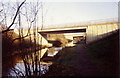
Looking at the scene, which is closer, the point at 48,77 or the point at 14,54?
the point at 48,77

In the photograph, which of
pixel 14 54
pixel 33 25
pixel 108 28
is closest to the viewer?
pixel 33 25

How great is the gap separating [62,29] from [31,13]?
43.5 feet

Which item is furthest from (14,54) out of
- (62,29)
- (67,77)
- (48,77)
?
(62,29)

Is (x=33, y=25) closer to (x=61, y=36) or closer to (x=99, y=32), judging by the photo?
(x=99, y=32)

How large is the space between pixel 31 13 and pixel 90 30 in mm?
11752

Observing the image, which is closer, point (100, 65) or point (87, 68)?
point (87, 68)

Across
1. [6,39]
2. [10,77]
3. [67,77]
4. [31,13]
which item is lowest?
[10,77]

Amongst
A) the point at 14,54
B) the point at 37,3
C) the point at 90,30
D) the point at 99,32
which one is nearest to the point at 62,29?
the point at 90,30

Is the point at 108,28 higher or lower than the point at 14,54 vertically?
higher

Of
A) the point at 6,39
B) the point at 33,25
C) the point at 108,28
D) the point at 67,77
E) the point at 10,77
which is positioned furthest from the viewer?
the point at 108,28

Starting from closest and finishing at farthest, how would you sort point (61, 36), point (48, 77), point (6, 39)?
1. point (48, 77)
2. point (6, 39)
3. point (61, 36)

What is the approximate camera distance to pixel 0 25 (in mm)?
5859

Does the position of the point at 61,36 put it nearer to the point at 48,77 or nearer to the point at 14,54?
the point at 14,54

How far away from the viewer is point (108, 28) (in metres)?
14.1
